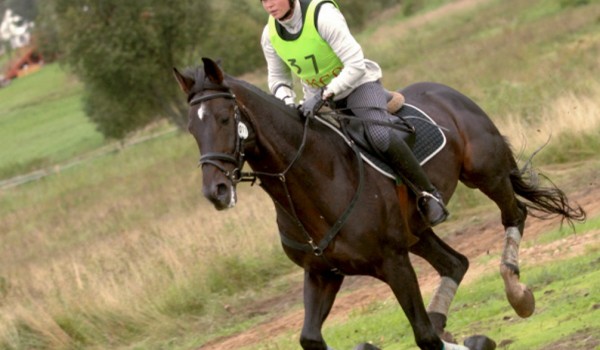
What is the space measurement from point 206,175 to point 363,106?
6.08 feet

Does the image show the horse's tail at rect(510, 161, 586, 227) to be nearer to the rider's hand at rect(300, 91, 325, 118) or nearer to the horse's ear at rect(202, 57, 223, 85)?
the rider's hand at rect(300, 91, 325, 118)

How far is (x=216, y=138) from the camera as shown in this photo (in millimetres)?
6129

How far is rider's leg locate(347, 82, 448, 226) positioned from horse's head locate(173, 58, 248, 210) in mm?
1255

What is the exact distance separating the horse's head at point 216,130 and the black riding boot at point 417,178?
1314 mm

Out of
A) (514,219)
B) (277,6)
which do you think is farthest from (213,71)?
(514,219)

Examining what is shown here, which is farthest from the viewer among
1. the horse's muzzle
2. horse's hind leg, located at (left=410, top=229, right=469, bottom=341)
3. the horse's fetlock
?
horse's hind leg, located at (left=410, top=229, right=469, bottom=341)

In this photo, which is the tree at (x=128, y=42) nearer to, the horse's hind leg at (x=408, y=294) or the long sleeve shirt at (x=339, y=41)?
the long sleeve shirt at (x=339, y=41)

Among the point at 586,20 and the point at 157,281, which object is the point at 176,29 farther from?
the point at 157,281

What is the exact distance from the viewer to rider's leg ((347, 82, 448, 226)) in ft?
23.8

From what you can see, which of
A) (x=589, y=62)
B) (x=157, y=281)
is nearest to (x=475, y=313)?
(x=157, y=281)

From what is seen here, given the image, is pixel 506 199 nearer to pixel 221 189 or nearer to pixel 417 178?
pixel 417 178

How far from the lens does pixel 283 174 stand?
21.9 ft

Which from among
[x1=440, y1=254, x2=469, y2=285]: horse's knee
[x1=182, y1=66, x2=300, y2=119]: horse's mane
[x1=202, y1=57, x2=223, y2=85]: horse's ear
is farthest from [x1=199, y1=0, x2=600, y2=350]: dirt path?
[x1=202, y1=57, x2=223, y2=85]: horse's ear

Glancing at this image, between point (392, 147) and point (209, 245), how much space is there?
7695mm
